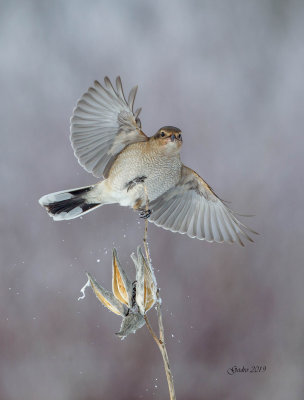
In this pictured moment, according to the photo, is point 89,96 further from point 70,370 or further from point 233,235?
point 70,370

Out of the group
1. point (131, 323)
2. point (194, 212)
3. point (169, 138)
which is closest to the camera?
point (131, 323)

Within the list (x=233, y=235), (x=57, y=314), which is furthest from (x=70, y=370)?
(x=233, y=235)

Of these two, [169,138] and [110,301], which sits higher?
[169,138]

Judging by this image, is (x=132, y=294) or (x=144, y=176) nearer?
(x=132, y=294)

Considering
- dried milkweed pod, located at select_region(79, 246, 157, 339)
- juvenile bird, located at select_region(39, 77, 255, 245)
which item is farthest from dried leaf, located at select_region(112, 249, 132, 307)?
juvenile bird, located at select_region(39, 77, 255, 245)

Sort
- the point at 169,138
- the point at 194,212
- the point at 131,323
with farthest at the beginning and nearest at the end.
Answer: the point at 194,212 < the point at 169,138 < the point at 131,323

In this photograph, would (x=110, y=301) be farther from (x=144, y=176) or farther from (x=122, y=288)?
(x=144, y=176)

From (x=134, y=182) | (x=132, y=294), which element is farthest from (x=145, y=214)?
(x=132, y=294)

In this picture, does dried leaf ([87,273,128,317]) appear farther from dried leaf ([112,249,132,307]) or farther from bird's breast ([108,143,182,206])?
bird's breast ([108,143,182,206])
